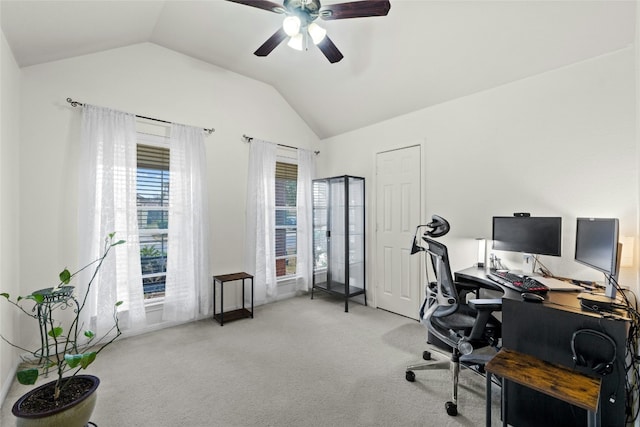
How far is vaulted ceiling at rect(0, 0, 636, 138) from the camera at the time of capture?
2039 mm

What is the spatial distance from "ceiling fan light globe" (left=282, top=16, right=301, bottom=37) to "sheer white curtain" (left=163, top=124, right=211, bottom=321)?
186cm

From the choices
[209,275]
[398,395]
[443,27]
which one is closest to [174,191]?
[209,275]

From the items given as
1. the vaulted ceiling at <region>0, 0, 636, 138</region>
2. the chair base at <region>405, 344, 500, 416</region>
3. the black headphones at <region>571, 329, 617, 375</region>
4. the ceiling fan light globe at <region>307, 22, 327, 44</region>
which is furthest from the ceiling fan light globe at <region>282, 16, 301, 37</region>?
the chair base at <region>405, 344, 500, 416</region>

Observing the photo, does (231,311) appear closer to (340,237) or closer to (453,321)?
(340,237)

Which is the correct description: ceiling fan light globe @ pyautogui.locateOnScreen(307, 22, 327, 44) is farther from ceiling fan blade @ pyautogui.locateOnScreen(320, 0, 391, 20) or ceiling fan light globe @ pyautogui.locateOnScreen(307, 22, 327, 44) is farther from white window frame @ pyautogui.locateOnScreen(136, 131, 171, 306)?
white window frame @ pyautogui.locateOnScreen(136, 131, 171, 306)

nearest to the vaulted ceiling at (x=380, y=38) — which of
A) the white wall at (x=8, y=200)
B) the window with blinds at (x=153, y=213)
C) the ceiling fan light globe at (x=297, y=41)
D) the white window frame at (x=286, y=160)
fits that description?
the white wall at (x=8, y=200)

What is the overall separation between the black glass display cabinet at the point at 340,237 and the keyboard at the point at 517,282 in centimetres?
185

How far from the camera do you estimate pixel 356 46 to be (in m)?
2.91

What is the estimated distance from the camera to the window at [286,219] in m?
4.13

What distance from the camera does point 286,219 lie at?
13.9 ft

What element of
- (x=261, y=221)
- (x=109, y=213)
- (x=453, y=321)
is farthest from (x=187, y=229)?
(x=453, y=321)

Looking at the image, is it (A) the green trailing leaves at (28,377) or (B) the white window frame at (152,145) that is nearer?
(A) the green trailing leaves at (28,377)

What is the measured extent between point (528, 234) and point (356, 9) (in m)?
2.26

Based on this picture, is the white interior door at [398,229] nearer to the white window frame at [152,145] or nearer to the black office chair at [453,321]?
the black office chair at [453,321]
